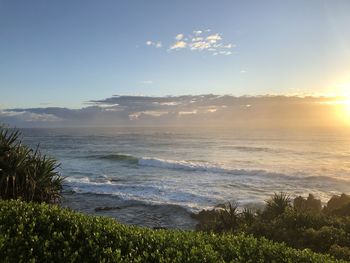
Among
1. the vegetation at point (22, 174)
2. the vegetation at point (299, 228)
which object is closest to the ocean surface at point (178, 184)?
the vegetation at point (22, 174)

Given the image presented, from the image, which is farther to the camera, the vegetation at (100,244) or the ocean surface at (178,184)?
the ocean surface at (178,184)

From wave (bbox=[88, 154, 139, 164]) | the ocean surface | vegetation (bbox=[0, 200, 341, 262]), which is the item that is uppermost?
vegetation (bbox=[0, 200, 341, 262])

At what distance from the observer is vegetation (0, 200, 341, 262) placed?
5.91 meters

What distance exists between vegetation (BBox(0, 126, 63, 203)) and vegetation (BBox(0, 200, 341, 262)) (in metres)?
4.35

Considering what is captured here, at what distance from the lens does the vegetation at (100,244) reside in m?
5.91

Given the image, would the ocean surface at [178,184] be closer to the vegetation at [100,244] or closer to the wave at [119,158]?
the wave at [119,158]

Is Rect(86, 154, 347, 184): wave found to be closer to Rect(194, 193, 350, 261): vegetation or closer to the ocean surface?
the ocean surface

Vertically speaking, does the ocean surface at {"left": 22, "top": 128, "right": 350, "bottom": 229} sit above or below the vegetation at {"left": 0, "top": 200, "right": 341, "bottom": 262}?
below

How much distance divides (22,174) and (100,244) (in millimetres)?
6952

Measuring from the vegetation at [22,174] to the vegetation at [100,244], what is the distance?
4.35 m

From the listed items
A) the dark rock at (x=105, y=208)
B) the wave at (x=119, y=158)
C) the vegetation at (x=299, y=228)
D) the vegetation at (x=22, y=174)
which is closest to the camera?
the vegetation at (x=299, y=228)

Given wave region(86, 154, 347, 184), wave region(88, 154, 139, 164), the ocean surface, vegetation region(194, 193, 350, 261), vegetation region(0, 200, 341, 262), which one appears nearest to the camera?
vegetation region(0, 200, 341, 262)

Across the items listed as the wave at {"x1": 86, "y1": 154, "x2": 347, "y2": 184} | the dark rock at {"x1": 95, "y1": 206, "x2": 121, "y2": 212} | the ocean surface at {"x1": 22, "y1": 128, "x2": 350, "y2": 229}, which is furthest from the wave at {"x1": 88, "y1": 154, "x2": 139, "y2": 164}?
the dark rock at {"x1": 95, "y1": 206, "x2": 121, "y2": 212}

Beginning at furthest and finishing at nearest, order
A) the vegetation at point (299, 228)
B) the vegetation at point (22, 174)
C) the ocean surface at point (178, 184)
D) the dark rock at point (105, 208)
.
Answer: the ocean surface at point (178, 184) → the dark rock at point (105, 208) → the vegetation at point (22, 174) → the vegetation at point (299, 228)
